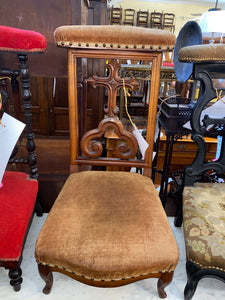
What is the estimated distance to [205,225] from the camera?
0.81 meters

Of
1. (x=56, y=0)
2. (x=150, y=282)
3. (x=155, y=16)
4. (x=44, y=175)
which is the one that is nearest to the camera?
(x=150, y=282)

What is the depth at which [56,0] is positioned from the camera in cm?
143

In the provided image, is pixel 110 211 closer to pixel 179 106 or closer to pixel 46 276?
pixel 46 276

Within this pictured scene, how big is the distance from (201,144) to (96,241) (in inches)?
25.8

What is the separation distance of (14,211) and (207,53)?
35.4 inches

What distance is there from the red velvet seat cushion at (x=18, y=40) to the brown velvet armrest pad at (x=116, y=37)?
9 cm

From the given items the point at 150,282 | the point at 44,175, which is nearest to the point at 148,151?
the point at 150,282

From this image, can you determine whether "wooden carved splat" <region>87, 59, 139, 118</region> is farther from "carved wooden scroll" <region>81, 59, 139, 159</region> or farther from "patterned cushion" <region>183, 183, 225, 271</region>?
"patterned cushion" <region>183, 183, 225, 271</region>

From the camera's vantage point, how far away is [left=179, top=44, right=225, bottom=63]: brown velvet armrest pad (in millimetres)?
813

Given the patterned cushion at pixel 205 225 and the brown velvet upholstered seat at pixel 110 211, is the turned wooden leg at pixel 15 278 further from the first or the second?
the patterned cushion at pixel 205 225

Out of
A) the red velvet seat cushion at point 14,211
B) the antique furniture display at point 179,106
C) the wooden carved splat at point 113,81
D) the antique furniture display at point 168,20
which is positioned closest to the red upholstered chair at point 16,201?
the red velvet seat cushion at point 14,211

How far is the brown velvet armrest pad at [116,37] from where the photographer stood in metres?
0.85

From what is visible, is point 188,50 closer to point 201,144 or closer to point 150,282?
point 201,144

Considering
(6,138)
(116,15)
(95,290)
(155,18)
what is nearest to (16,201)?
(6,138)
